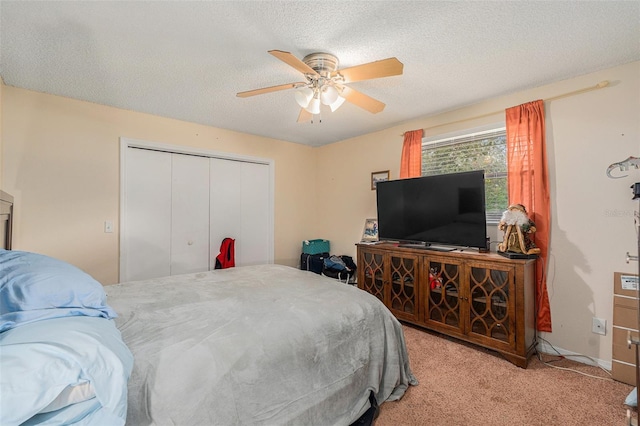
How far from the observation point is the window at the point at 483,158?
2.86 meters

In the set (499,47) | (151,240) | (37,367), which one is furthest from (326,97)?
(151,240)

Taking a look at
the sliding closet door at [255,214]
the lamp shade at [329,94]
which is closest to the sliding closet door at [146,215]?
the sliding closet door at [255,214]

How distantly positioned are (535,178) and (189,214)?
374 cm

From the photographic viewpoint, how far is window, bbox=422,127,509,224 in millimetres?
2855

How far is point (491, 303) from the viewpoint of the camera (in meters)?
2.46

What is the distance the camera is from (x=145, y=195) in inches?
127

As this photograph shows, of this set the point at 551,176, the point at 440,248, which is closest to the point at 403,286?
the point at 440,248

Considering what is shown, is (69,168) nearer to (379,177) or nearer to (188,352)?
(188,352)

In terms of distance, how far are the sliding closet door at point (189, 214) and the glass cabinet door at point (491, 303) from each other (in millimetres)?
3118

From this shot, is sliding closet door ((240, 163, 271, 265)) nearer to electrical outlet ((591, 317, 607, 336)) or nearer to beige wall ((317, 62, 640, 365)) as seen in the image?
beige wall ((317, 62, 640, 365))

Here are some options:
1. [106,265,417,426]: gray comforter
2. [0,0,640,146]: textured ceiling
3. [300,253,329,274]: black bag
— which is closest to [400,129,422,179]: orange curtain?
[0,0,640,146]: textured ceiling

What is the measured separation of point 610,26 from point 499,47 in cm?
59

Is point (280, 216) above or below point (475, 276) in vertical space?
above

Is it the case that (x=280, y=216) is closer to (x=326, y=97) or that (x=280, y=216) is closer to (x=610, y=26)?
(x=326, y=97)
